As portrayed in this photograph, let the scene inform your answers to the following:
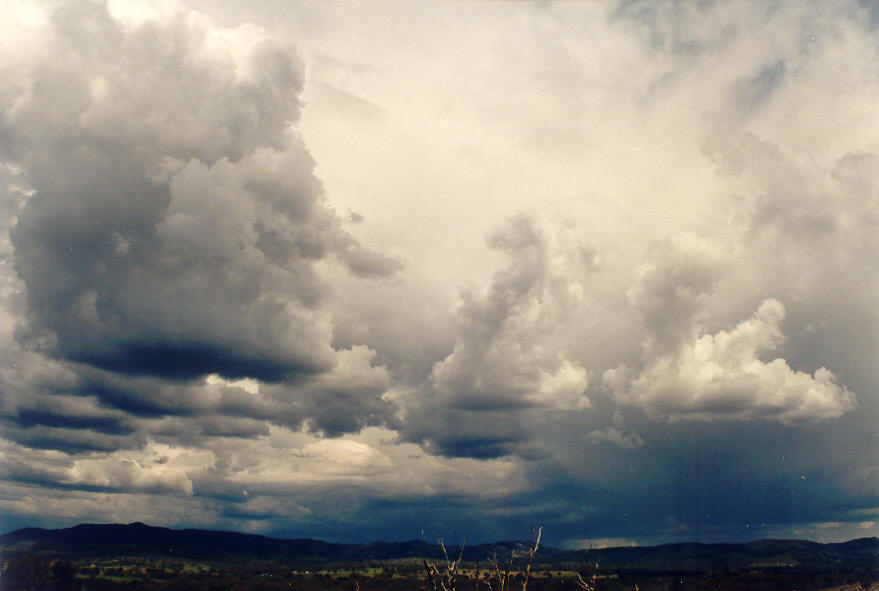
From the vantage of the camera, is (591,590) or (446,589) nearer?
(446,589)

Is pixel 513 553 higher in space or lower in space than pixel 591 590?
higher

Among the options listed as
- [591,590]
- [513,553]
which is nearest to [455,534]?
[513,553]

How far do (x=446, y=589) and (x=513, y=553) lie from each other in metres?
2.22

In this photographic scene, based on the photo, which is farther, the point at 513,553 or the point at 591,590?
the point at 591,590

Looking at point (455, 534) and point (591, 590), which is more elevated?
point (455, 534)

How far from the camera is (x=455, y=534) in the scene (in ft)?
70.9

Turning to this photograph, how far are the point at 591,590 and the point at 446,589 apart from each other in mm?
6005

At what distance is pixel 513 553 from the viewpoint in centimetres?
1959

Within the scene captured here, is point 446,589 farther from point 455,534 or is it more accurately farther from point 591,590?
point 591,590

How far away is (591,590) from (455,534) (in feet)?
16.3

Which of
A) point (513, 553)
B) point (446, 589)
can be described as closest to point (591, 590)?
point (513, 553)

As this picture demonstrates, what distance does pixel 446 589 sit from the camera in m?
18.8

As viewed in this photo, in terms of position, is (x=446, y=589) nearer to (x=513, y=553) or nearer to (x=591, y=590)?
(x=513, y=553)

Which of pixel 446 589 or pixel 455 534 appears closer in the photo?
pixel 446 589
